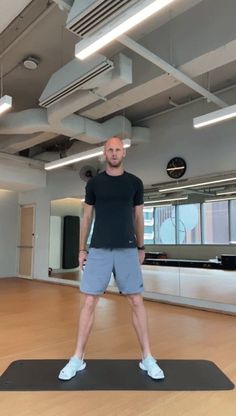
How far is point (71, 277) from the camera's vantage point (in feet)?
23.8

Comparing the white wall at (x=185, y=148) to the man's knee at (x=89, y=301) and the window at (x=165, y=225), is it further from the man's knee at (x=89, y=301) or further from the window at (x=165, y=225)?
the man's knee at (x=89, y=301)

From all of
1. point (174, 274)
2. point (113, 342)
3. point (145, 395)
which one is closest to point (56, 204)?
point (174, 274)

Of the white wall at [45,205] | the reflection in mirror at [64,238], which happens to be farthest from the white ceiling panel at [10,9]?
the reflection in mirror at [64,238]

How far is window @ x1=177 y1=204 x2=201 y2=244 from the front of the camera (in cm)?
512

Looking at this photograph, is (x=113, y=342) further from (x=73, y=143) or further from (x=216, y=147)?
(x=73, y=143)

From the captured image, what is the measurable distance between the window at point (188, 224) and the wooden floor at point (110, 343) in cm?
118

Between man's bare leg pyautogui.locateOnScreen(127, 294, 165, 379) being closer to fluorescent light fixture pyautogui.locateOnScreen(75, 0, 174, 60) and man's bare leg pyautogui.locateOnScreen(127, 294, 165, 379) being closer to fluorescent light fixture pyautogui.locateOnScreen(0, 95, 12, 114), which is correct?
fluorescent light fixture pyautogui.locateOnScreen(75, 0, 174, 60)

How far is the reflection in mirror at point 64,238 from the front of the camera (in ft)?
24.4

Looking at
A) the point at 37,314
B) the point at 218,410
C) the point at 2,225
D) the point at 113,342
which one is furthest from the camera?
the point at 2,225

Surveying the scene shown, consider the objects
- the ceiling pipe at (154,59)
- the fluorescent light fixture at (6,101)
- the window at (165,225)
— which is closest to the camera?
the ceiling pipe at (154,59)

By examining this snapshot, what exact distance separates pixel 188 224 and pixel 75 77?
3034 millimetres

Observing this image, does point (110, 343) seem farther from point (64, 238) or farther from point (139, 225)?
point (64, 238)

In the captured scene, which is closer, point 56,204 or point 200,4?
point 200,4

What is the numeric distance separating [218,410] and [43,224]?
269 inches
